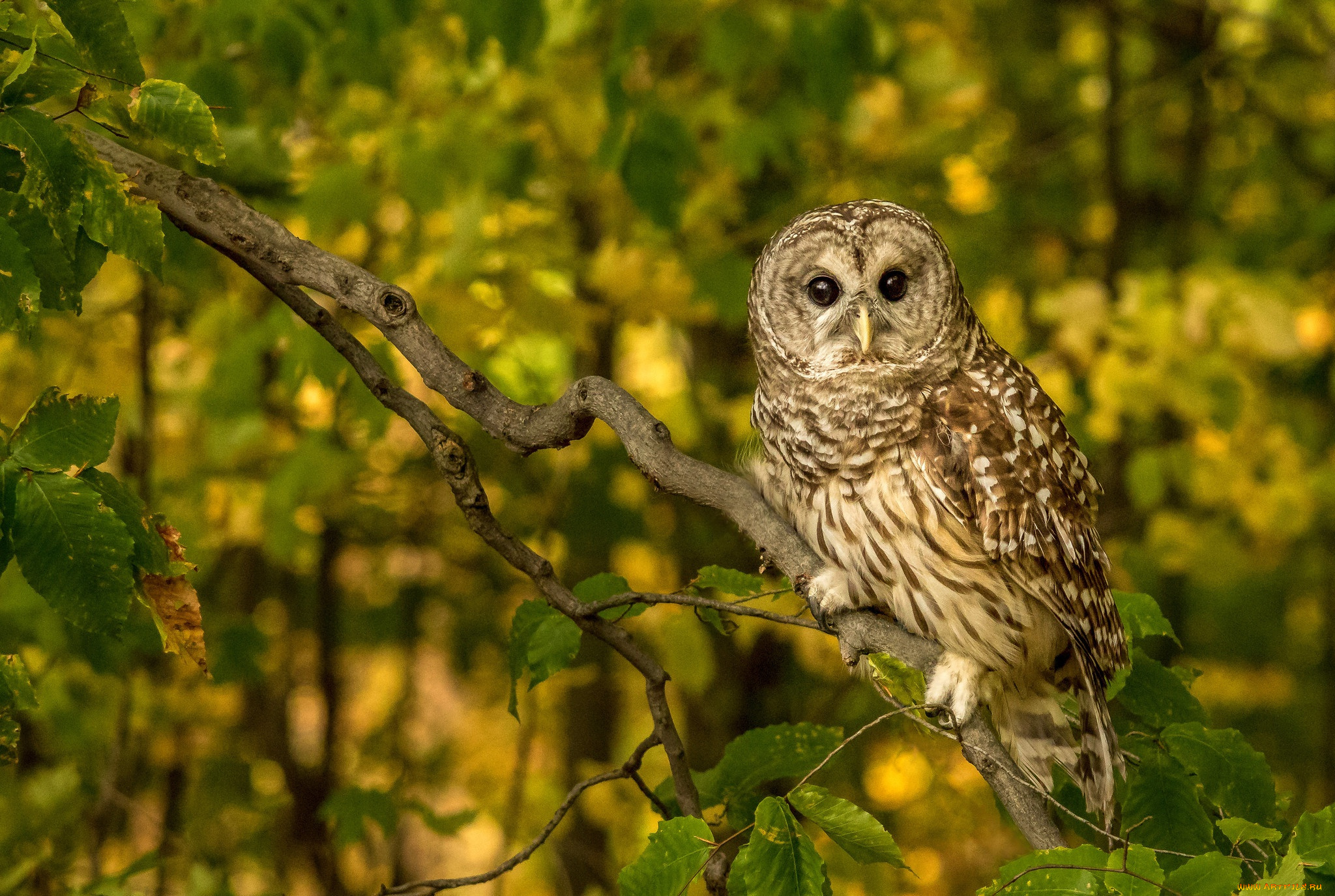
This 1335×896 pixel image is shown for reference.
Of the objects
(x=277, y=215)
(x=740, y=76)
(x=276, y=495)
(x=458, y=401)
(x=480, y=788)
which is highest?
(x=740, y=76)

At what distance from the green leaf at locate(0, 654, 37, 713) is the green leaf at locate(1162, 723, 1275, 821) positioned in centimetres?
166

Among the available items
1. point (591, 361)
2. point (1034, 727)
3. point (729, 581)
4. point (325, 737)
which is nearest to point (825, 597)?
point (729, 581)

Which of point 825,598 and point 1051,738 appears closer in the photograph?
point 825,598

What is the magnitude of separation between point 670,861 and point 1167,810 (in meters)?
0.86

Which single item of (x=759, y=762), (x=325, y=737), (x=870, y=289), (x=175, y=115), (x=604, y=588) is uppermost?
(x=325, y=737)

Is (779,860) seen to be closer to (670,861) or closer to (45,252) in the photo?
(670,861)

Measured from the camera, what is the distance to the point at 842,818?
150 cm

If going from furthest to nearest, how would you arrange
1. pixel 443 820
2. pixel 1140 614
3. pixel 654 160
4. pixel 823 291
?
pixel 443 820 < pixel 654 160 < pixel 823 291 < pixel 1140 614

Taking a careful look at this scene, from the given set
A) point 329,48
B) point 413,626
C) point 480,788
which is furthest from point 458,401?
point 480,788

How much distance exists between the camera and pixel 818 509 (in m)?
2.35

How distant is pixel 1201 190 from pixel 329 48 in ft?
17.8

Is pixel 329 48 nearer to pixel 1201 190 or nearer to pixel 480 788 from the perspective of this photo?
pixel 480 788

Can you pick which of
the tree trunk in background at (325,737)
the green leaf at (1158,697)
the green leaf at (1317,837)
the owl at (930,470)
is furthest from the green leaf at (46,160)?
the tree trunk in background at (325,737)

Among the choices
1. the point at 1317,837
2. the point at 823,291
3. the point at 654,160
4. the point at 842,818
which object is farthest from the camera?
the point at 654,160
